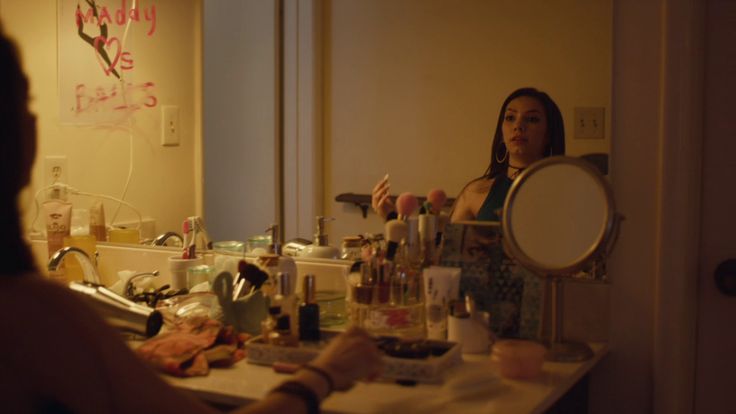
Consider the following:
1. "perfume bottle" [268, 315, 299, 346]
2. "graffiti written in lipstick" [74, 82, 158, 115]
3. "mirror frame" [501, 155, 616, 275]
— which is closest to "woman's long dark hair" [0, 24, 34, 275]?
"perfume bottle" [268, 315, 299, 346]

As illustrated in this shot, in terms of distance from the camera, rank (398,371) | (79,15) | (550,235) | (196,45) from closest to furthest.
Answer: (398,371) < (550,235) < (196,45) < (79,15)

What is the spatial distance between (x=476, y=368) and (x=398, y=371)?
0.16 metres

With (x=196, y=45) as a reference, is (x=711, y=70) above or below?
below

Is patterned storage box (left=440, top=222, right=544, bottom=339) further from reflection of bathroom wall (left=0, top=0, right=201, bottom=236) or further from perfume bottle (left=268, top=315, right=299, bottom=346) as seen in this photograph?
reflection of bathroom wall (left=0, top=0, right=201, bottom=236)

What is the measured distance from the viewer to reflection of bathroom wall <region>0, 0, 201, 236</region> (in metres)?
2.11

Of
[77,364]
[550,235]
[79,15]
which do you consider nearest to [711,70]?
[550,235]

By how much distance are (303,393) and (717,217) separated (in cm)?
87

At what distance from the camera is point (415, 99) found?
176cm

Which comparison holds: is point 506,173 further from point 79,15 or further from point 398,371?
point 79,15

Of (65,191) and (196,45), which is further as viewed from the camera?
(65,191)

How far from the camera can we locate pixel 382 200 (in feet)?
5.77

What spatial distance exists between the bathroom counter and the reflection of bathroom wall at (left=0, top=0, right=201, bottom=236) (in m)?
0.87

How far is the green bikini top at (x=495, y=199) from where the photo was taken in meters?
1.61

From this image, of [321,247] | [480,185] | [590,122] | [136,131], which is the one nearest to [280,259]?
[321,247]
